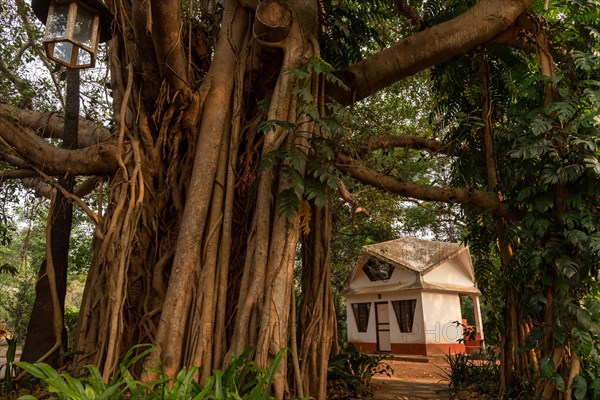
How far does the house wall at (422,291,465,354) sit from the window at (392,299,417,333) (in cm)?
46

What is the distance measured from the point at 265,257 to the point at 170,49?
1683 mm

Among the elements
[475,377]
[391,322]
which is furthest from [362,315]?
[475,377]

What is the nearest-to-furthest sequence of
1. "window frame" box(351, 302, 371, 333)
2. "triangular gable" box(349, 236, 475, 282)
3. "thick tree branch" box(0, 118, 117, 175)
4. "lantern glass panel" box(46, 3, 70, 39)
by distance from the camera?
"lantern glass panel" box(46, 3, 70, 39) < "thick tree branch" box(0, 118, 117, 175) < "triangular gable" box(349, 236, 475, 282) < "window frame" box(351, 302, 371, 333)

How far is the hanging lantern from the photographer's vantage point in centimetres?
288

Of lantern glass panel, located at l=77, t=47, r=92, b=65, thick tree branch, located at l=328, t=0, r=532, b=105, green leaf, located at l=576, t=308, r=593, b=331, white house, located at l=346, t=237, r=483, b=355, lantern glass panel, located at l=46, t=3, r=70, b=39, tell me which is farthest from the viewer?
white house, located at l=346, t=237, r=483, b=355

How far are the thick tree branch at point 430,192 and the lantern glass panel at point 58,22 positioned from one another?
8.03 ft

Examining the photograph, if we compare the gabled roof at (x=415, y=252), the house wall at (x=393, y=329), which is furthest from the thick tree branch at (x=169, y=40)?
the house wall at (x=393, y=329)

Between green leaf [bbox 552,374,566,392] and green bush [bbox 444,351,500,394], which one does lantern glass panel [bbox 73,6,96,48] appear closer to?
green leaf [bbox 552,374,566,392]

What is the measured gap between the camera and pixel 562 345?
138 inches

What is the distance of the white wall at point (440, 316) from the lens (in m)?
12.0

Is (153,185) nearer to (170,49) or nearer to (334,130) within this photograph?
(170,49)

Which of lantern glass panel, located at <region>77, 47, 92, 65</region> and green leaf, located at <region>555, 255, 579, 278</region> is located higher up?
lantern glass panel, located at <region>77, 47, 92, 65</region>

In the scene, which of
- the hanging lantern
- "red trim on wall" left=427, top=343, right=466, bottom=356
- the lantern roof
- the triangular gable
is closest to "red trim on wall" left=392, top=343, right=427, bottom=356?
"red trim on wall" left=427, top=343, right=466, bottom=356

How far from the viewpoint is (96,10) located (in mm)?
3061
